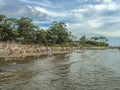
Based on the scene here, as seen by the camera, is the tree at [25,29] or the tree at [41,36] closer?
the tree at [25,29]

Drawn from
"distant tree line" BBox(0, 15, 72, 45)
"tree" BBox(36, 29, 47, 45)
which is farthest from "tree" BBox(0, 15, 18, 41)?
"tree" BBox(36, 29, 47, 45)

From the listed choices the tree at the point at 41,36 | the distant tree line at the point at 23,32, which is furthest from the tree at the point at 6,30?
the tree at the point at 41,36

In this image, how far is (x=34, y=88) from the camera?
22297mm

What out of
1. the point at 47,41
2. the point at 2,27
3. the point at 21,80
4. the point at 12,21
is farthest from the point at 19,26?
the point at 21,80

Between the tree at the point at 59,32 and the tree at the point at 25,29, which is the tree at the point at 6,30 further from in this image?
the tree at the point at 59,32

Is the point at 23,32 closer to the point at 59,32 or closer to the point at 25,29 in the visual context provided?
the point at 25,29

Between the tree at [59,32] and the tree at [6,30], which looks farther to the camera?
the tree at [59,32]

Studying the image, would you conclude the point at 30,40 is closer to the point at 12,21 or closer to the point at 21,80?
the point at 12,21

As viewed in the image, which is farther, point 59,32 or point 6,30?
point 59,32

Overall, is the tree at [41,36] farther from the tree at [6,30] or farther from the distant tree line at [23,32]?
the tree at [6,30]

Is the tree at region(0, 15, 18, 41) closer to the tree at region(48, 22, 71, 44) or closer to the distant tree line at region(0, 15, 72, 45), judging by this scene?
the distant tree line at region(0, 15, 72, 45)

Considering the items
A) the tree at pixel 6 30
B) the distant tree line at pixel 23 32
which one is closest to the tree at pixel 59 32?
the distant tree line at pixel 23 32

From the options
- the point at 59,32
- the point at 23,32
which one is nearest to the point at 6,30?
the point at 23,32

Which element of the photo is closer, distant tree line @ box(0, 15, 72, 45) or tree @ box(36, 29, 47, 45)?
distant tree line @ box(0, 15, 72, 45)
